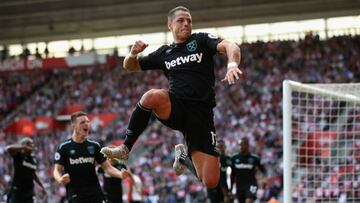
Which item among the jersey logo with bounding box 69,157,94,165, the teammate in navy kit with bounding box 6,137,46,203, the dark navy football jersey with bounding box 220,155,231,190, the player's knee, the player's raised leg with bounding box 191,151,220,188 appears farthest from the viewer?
the dark navy football jersey with bounding box 220,155,231,190

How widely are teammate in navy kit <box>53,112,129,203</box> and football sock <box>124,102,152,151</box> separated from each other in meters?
2.19

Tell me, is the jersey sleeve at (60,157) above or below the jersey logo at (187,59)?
below

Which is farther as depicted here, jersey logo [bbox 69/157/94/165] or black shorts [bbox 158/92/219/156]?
jersey logo [bbox 69/157/94/165]

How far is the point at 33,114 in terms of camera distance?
3531 centimetres

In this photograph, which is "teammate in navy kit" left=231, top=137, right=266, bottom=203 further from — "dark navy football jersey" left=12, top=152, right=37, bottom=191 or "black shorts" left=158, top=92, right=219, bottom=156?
"black shorts" left=158, top=92, right=219, bottom=156

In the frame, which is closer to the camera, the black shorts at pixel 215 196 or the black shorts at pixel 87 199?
the black shorts at pixel 87 199

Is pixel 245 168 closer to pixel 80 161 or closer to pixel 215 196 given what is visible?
pixel 215 196

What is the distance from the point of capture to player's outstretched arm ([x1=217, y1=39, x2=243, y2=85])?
5969mm

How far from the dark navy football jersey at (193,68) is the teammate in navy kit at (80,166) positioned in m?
2.55

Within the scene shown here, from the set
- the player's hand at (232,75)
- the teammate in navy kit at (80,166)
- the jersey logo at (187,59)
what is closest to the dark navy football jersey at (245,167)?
the teammate in navy kit at (80,166)

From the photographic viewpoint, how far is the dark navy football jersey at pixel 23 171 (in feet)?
39.9

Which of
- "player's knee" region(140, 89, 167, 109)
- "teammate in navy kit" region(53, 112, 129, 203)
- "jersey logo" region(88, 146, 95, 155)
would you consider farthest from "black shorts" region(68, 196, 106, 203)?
"player's knee" region(140, 89, 167, 109)

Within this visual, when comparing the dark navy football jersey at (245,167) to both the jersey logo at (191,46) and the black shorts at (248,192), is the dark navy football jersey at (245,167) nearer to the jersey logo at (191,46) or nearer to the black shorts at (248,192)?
the black shorts at (248,192)

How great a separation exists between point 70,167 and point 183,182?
571 inches
